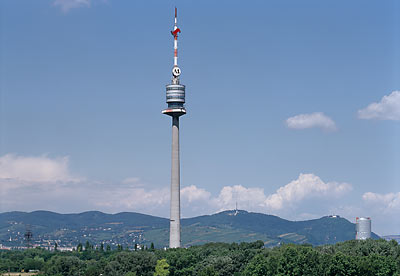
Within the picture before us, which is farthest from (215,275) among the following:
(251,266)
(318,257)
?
(318,257)

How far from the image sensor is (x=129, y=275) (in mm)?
197125

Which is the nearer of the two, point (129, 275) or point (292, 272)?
point (292, 272)

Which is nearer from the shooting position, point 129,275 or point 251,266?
point 251,266

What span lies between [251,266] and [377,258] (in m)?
32.8

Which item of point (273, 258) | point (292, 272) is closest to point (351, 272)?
point (292, 272)

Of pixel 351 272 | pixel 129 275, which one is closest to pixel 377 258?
pixel 351 272

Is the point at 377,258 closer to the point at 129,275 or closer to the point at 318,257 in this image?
the point at 318,257

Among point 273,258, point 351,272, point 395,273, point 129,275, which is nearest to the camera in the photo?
point 351,272

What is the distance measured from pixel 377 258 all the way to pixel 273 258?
27270 mm

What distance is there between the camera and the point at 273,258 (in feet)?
604

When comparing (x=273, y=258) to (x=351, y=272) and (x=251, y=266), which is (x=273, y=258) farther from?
(x=351, y=272)

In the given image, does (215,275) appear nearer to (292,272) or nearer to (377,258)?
(292,272)

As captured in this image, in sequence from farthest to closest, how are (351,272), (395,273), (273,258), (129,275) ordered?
1. (129,275)
2. (273,258)
3. (395,273)
4. (351,272)

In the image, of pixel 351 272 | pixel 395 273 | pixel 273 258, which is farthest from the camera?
pixel 273 258
